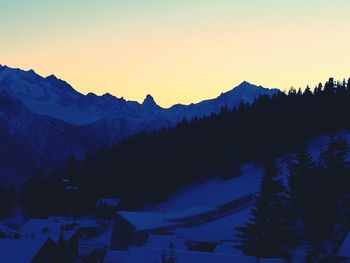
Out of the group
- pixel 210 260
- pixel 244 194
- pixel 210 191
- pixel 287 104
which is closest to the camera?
pixel 210 260

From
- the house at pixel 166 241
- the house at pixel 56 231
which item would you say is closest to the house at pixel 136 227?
the house at pixel 56 231

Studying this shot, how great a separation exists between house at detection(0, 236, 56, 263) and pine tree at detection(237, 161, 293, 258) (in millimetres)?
15872

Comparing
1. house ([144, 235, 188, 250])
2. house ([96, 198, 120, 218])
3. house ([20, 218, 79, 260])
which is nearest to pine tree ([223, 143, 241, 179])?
house ([96, 198, 120, 218])

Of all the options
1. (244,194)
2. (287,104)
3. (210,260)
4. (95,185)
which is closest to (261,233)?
(210,260)

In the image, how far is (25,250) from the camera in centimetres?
5481

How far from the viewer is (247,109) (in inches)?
4724

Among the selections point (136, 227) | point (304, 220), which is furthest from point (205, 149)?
point (304, 220)

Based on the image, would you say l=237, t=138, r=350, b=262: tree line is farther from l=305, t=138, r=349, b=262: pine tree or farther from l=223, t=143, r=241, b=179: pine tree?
l=223, t=143, r=241, b=179: pine tree

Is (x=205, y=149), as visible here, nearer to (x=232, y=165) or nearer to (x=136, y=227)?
(x=232, y=165)

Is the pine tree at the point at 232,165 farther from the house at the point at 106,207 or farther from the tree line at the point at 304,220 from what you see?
the tree line at the point at 304,220

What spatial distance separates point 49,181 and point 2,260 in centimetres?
7410

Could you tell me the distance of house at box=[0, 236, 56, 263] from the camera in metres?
53.8

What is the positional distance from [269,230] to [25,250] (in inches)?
759

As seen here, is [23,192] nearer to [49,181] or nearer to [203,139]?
[49,181]
